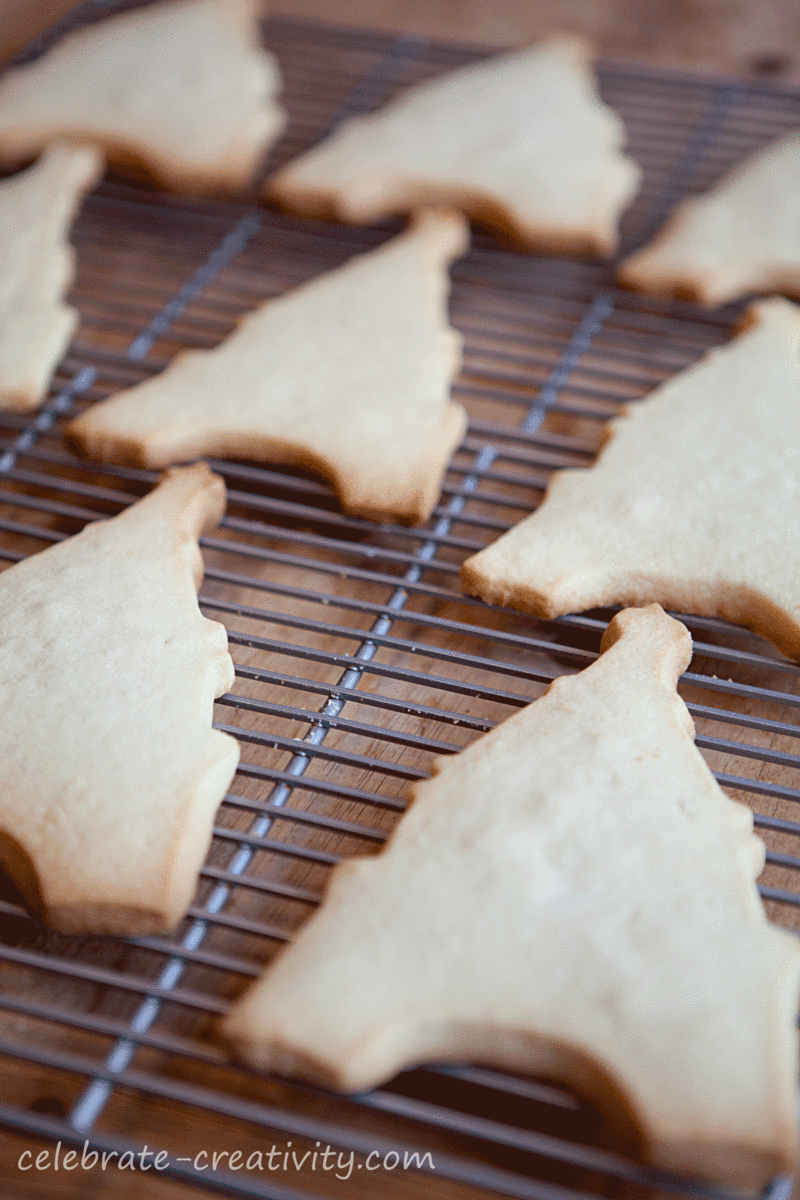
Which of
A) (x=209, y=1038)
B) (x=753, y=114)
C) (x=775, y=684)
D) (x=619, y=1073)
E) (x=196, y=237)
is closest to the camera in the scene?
(x=619, y=1073)

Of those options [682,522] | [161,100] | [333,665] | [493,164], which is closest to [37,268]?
[161,100]

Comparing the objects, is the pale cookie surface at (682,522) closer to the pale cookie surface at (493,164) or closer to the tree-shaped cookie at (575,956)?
the tree-shaped cookie at (575,956)

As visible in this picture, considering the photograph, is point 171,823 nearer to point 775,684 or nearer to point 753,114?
point 775,684

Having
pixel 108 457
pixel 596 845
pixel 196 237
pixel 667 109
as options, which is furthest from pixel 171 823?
pixel 667 109

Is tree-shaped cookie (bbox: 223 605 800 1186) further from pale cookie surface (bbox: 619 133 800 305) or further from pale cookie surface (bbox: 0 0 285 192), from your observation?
pale cookie surface (bbox: 0 0 285 192)

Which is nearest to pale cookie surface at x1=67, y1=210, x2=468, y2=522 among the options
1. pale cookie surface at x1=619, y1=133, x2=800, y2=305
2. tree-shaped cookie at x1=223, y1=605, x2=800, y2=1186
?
pale cookie surface at x1=619, y1=133, x2=800, y2=305

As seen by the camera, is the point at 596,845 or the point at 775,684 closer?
the point at 596,845
